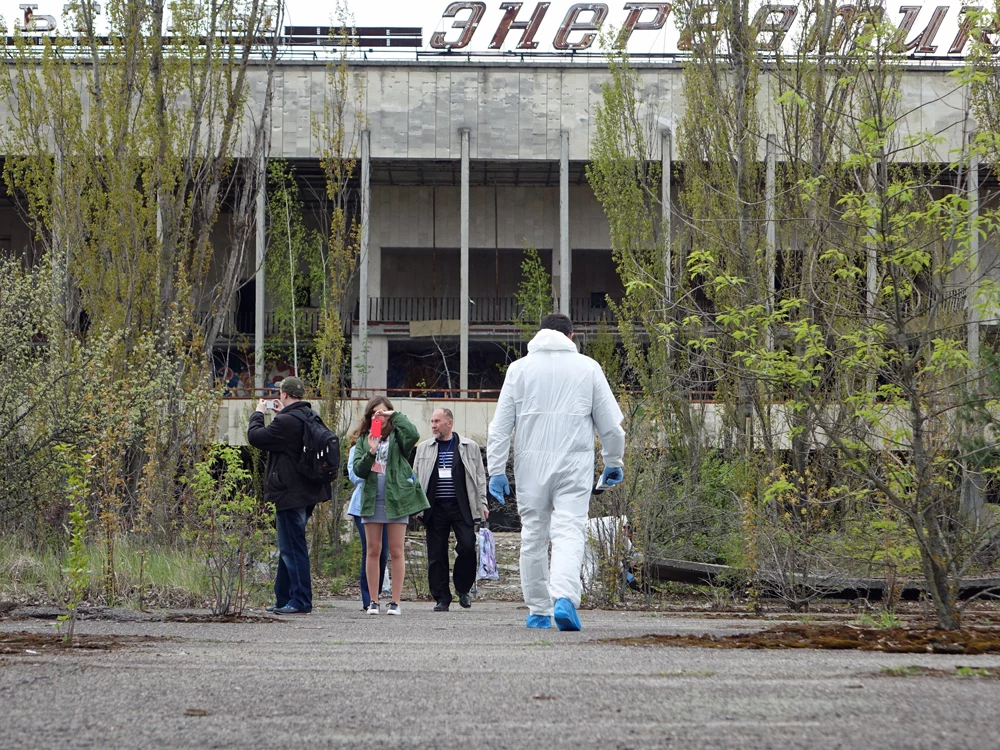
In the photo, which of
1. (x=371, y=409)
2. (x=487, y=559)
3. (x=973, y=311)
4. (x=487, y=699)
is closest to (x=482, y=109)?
(x=487, y=559)

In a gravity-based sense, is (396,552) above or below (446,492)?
below

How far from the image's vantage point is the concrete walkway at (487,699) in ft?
11.3

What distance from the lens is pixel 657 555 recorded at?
1302 cm

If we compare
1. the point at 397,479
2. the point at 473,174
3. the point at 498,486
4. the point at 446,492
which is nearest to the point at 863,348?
the point at 498,486

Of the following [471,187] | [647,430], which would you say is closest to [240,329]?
[471,187]

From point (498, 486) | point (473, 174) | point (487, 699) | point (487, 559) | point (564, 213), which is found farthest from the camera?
point (473, 174)

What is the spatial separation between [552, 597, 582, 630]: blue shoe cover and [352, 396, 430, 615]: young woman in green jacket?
8.74 feet

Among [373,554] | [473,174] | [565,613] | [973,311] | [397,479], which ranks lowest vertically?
[565,613]

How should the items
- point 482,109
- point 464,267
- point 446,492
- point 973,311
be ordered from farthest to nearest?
point 464,267
point 482,109
point 446,492
point 973,311

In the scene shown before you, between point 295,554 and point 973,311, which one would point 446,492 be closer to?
point 295,554

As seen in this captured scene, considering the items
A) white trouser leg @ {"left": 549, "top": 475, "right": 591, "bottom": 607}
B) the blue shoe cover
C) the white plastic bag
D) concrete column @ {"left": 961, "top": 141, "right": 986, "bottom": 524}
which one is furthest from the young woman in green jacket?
the white plastic bag

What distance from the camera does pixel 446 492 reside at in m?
11.3

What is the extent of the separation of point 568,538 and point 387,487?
2.63 meters

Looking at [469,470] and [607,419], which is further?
[469,470]
